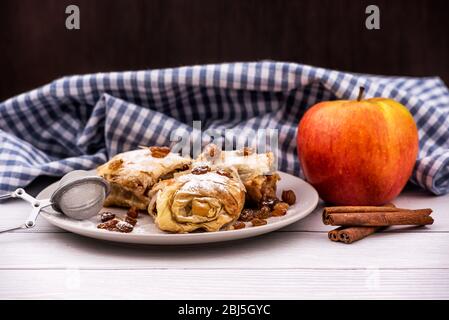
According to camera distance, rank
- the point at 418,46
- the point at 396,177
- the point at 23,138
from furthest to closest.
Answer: the point at 418,46 < the point at 23,138 < the point at 396,177

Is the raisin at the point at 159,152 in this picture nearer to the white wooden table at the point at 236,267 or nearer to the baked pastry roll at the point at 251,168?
the baked pastry roll at the point at 251,168

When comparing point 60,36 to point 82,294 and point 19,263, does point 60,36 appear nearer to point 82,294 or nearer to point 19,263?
point 19,263

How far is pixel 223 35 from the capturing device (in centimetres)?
333

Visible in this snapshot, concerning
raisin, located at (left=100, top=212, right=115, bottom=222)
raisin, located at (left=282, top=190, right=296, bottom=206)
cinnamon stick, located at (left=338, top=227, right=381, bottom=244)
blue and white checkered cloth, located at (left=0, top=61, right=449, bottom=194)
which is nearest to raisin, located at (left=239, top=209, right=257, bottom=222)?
raisin, located at (left=282, top=190, right=296, bottom=206)

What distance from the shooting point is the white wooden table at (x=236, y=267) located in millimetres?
1304

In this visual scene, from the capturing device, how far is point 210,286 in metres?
1.33

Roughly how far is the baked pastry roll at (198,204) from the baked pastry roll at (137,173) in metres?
0.17

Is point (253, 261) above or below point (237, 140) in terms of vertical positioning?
below

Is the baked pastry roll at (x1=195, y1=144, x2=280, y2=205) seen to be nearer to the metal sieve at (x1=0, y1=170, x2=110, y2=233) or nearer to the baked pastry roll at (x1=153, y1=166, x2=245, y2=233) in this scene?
the baked pastry roll at (x1=153, y1=166, x2=245, y2=233)

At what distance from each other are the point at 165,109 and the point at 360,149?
90cm

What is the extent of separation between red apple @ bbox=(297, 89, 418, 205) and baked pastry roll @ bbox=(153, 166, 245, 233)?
369 millimetres

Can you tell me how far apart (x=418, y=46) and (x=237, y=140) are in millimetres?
1555

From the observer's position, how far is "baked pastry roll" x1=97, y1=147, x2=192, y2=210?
1779 millimetres

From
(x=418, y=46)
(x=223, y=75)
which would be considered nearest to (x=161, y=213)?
(x=223, y=75)
